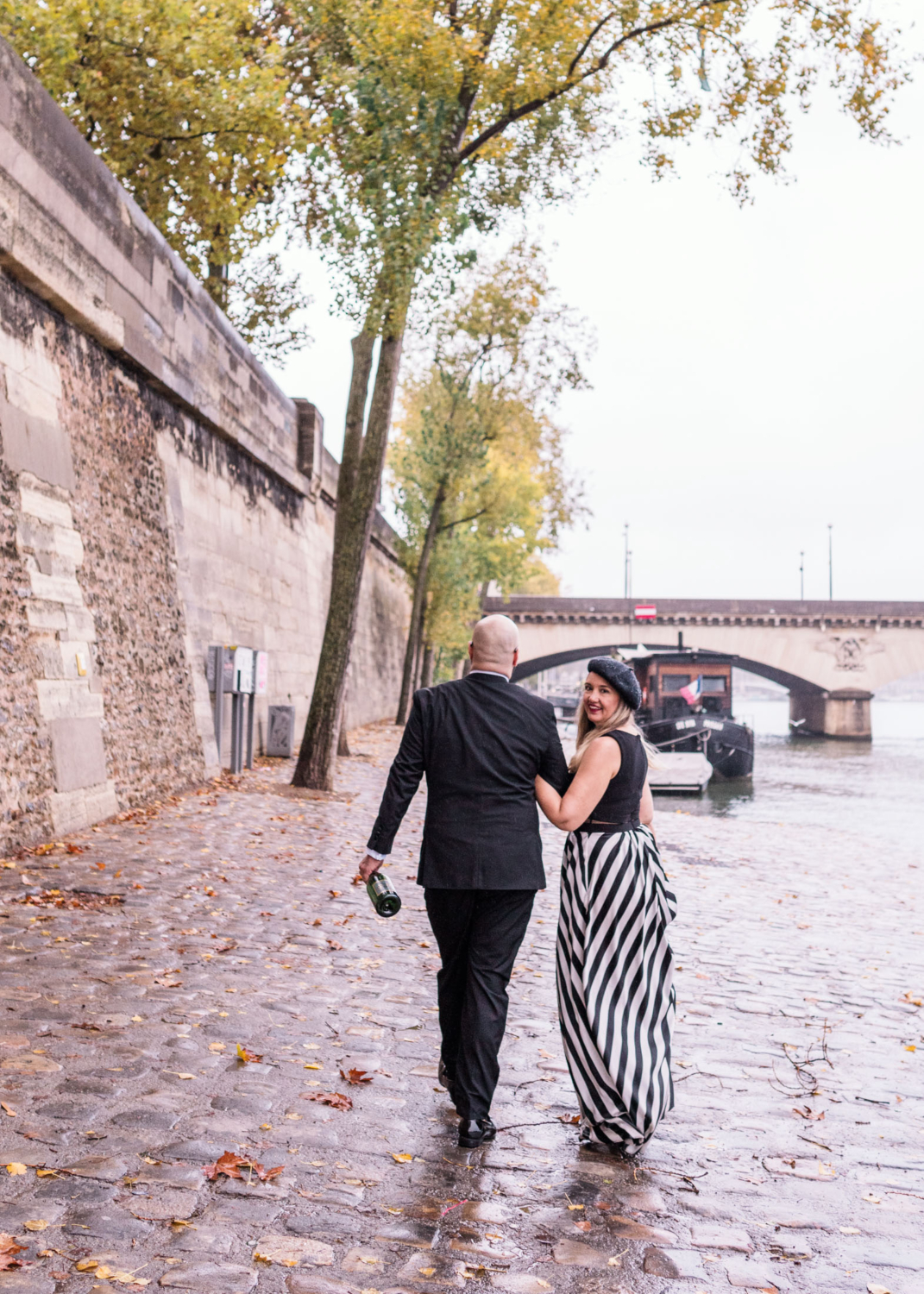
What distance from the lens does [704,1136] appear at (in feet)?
13.4

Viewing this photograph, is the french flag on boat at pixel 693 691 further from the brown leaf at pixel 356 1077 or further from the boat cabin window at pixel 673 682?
the brown leaf at pixel 356 1077

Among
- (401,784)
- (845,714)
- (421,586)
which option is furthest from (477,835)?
(845,714)

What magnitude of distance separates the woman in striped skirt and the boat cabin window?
29363mm

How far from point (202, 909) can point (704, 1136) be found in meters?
3.73

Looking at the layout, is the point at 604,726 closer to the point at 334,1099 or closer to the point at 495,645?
the point at 495,645

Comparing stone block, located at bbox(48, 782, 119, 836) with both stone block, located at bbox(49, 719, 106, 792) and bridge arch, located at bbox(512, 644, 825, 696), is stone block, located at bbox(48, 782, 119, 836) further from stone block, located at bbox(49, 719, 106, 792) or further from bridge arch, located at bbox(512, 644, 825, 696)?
bridge arch, located at bbox(512, 644, 825, 696)

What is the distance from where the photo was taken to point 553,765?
4004 millimetres

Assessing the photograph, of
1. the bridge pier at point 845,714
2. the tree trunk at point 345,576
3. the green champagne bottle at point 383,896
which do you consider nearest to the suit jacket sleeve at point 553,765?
the green champagne bottle at point 383,896

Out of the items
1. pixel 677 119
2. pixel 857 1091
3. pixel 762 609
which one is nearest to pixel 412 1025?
pixel 857 1091

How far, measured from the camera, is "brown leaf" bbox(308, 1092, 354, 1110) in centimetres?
409

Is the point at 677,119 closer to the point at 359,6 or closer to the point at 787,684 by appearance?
the point at 359,6

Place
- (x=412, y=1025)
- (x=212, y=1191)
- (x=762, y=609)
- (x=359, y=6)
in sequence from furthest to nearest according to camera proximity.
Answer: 1. (x=762, y=609)
2. (x=359, y=6)
3. (x=412, y=1025)
4. (x=212, y=1191)

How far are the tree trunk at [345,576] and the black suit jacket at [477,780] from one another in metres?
9.48

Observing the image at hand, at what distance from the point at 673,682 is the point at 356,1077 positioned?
29.4 metres
